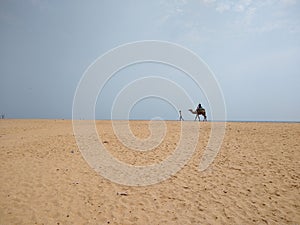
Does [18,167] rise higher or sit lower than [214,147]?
lower

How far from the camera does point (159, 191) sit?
30.7ft

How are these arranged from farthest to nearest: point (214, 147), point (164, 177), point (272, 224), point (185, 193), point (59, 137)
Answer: point (59, 137), point (214, 147), point (164, 177), point (185, 193), point (272, 224)

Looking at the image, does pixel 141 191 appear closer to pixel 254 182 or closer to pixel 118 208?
pixel 118 208

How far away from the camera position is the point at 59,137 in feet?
61.2

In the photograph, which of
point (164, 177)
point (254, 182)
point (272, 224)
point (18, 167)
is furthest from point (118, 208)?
point (18, 167)

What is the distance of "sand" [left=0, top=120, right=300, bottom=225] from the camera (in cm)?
752

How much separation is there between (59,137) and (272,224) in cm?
1587

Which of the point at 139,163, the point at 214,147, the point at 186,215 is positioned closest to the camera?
the point at 186,215

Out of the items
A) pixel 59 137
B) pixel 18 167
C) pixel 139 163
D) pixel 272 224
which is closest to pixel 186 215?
pixel 272 224

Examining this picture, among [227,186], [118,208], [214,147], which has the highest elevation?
[214,147]

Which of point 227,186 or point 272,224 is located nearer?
point 272,224

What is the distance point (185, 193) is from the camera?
909 cm

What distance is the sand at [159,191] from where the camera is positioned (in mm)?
7523

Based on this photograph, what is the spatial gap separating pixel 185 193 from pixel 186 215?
148 cm
